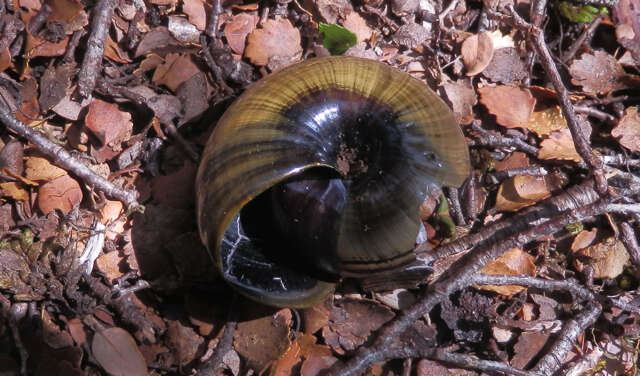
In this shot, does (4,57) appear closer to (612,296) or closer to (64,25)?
(64,25)

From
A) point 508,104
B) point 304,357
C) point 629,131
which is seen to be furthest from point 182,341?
point 629,131

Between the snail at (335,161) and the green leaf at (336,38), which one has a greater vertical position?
the green leaf at (336,38)

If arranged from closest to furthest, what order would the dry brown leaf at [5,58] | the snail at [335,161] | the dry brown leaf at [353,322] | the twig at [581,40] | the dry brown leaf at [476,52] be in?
the snail at [335,161], the dry brown leaf at [5,58], the dry brown leaf at [353,322], the dry brown leaf at [476,52], the twig at [581,40]

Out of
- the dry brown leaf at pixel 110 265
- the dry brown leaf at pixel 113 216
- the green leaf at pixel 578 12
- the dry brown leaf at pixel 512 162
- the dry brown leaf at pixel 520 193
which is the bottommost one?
the dry brown leaf at pixel 110 265

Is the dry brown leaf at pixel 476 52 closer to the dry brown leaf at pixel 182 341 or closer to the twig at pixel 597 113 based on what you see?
the twig at pixel 597 113

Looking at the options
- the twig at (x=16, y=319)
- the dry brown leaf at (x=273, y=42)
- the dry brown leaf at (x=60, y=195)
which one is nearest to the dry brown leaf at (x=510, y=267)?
the dry brown leaf at (x=273, y=42)

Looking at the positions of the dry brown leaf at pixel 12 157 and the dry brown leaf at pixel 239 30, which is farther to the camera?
the dry brown leaf at pixel 239 30

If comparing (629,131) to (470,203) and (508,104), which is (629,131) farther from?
(470,203)
